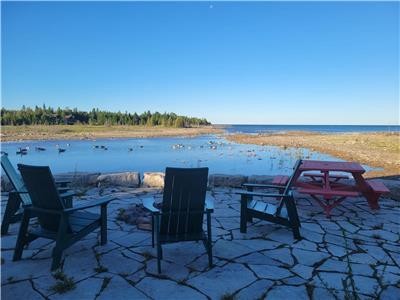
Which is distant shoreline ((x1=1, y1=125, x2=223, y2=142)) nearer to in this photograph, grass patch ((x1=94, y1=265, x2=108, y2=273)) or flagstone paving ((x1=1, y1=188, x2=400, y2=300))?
flagstone paving ((x1=1, y1=188, x2=400, y2=300))

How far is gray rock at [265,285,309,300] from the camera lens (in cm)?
232

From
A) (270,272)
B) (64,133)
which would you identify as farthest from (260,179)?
(64,133)

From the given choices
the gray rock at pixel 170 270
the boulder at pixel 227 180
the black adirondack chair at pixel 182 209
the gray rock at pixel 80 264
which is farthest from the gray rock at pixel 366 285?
the boulder at pixel 227 180

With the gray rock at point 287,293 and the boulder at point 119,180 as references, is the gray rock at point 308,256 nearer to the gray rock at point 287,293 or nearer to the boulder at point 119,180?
the gray rock at point 287,293

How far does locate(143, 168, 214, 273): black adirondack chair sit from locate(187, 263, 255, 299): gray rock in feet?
0.57

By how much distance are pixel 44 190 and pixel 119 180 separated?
13.0 ft

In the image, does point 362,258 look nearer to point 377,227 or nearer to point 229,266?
point 377,227

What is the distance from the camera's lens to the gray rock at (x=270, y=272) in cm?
265

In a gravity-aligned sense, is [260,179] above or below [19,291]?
above

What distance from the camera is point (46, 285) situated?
96.3 inches

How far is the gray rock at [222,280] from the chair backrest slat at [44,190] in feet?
4.75

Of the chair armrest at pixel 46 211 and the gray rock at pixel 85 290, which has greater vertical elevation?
the chair armrest at pixel 46 211

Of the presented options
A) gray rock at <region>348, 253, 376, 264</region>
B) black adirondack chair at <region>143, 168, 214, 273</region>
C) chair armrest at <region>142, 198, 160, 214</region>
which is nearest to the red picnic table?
gray rock at <region>348, 253, 376, 264</region>

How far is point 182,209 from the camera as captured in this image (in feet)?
9.40
